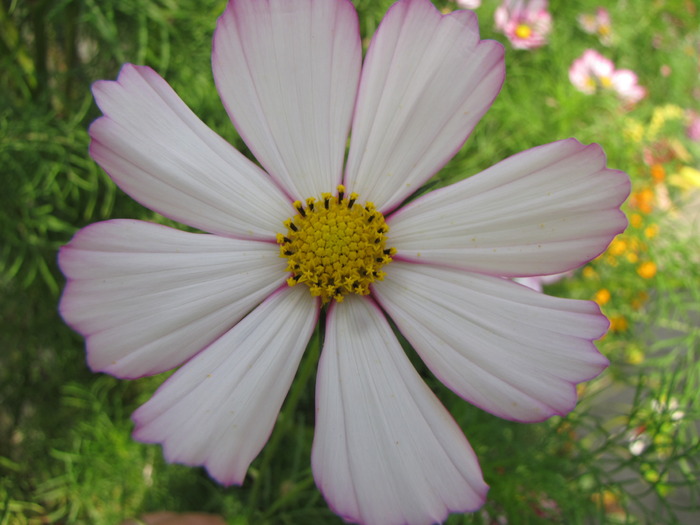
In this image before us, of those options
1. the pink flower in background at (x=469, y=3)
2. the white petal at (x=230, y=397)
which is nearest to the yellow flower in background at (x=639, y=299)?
the pink flower in background at (x=469, y=3)

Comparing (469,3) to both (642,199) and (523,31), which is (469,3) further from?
(642,199)

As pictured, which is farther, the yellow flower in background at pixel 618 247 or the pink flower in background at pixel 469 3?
the yellow flower in background at pixel 618 247

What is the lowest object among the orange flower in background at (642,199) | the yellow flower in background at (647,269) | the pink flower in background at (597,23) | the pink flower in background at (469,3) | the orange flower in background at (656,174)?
the yellow flower in background at (647,269)

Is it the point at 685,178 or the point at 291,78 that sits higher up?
the point at 291,78

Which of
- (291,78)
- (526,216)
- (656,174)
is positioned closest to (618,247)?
(656,174)

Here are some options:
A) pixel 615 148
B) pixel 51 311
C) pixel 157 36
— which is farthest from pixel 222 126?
pixel 615 148

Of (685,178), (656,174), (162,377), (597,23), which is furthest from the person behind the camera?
(685,178)

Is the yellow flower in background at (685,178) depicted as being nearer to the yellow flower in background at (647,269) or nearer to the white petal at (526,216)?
the yellow flower in background at (647,269)
